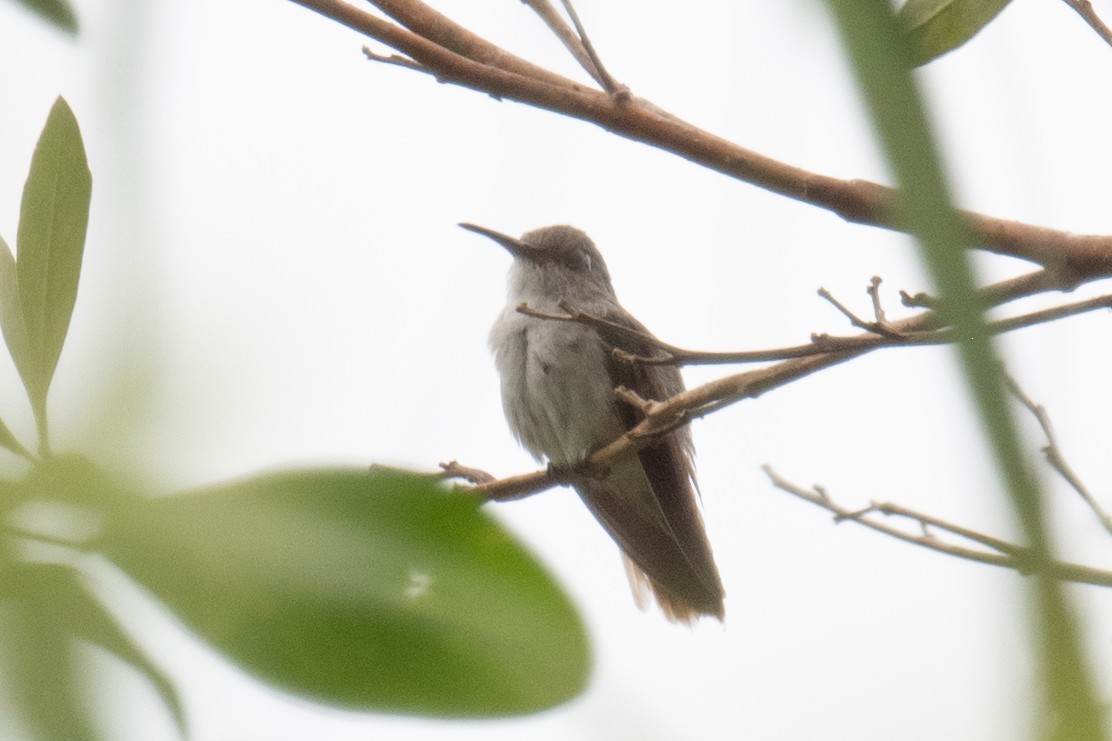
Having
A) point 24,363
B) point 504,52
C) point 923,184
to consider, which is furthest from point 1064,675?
point 504,52

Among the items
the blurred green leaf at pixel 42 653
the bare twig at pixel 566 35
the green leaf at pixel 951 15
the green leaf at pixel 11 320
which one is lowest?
the blurred green leaf at pixel 42 653

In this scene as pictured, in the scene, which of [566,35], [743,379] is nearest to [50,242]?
[743,379]

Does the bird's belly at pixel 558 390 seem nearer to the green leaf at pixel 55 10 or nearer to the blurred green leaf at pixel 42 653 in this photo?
the green leaf at pixel 55 10

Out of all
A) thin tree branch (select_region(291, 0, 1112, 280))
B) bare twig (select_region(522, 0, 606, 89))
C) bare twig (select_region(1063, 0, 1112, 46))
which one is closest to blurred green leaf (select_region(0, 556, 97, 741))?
thin tree branch (select_region(291, 0, 1112, 280))

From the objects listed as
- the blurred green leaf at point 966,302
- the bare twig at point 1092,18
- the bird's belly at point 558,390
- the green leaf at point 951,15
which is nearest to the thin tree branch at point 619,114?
the green leaf at point 951,15

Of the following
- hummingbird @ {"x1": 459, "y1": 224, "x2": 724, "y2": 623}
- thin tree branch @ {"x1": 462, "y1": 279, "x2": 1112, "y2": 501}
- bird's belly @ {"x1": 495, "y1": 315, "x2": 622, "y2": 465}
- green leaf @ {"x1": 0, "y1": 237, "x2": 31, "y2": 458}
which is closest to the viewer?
green leaf @ {"x1": 0, "y1": 237, "x2": 31, "y2": 458}

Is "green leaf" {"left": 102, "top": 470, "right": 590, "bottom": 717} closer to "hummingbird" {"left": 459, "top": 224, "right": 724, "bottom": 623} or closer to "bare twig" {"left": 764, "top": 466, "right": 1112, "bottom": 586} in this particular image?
"bare twig" {"left": 764, "top": 466, "right": 1112, "bottom": 586}

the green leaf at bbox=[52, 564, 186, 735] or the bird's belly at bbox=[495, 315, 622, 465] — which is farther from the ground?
the bird's belly at bbox=[495, 315, 622, 465]
